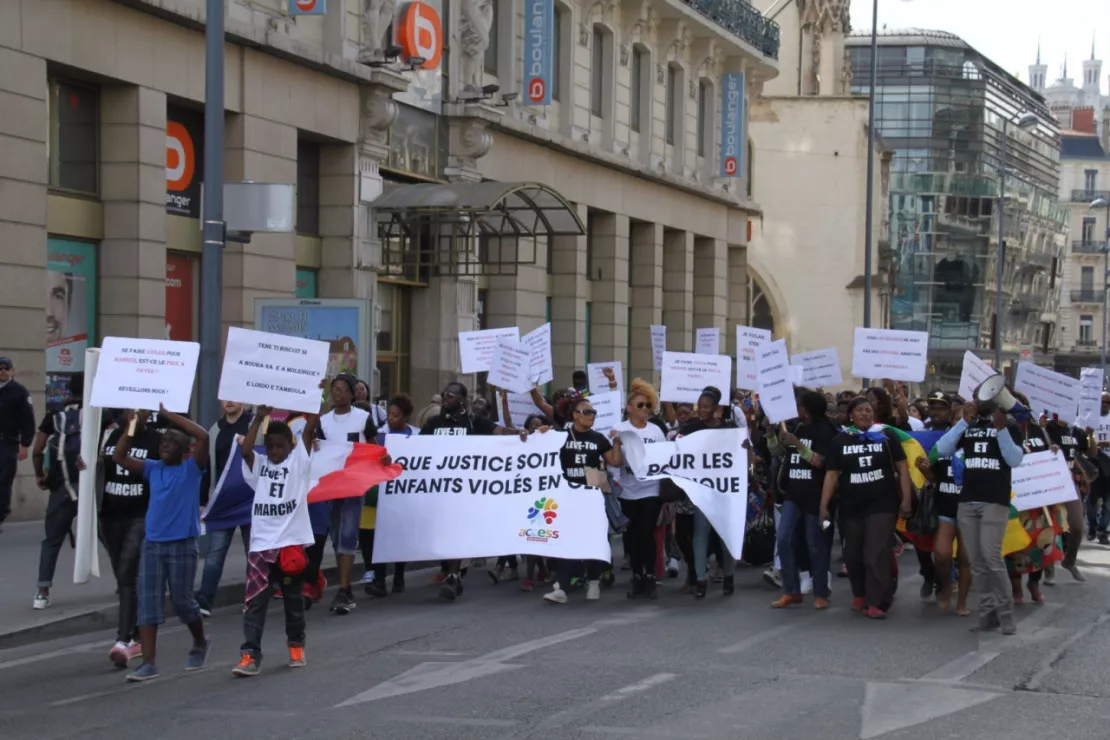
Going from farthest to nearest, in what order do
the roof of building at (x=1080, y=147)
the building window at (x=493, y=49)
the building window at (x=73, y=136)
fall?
1. the roof of building at (x=1080, y=147)
2. the building window at (x=493, y=49)
3. the building window at (x=73, y=136)

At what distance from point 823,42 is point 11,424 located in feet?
160

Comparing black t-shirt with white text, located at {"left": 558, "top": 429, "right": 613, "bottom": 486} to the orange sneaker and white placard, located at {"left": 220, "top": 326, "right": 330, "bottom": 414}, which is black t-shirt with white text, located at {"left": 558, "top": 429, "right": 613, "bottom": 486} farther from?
white placard, located at {"left": 220, "top": 326, "right": 330, "bottom": 414}

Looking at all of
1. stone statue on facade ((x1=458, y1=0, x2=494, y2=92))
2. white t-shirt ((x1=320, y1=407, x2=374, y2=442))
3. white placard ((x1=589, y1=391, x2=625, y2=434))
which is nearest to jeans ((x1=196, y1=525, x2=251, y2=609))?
white t-shirt ((x1=320, y1=407, x2=374, y2=442))

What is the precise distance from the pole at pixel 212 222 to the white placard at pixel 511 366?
9.27 feet

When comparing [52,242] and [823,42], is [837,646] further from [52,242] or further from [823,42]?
[823,42]

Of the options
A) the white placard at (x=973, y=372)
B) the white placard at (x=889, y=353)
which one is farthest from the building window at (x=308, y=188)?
the white placard at (x=973, y=372)

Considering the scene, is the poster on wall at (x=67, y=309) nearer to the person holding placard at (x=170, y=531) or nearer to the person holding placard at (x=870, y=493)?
the person holding placard at (x=170, y=531)

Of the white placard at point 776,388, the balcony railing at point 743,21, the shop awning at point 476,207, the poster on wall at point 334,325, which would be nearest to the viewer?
the white placard at point 776,388

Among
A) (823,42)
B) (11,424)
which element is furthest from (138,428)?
(823,42)

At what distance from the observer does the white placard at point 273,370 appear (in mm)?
10641

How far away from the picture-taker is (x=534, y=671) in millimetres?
9773

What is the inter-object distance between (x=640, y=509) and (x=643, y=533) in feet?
0.66

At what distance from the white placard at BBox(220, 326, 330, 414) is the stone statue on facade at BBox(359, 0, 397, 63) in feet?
43.4

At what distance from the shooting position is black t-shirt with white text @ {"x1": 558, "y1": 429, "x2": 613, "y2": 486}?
1323 centimetres
